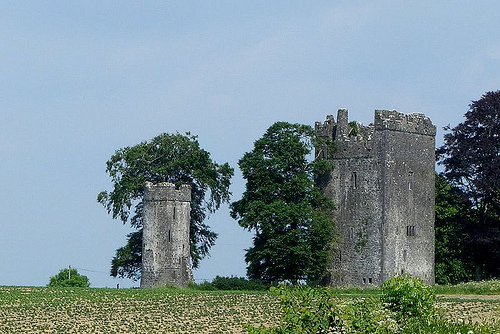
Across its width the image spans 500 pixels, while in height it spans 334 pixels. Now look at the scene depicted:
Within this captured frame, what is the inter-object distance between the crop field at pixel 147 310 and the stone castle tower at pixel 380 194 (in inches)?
391

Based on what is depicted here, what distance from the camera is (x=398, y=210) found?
68.9 m

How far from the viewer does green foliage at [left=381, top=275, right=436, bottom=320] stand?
105ft

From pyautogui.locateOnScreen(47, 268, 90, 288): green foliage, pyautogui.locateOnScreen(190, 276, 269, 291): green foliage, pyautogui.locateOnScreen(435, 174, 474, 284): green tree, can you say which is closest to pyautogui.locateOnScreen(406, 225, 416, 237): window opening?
pyautogui.locateOnScreen(435, 174, 474, 284): green tree

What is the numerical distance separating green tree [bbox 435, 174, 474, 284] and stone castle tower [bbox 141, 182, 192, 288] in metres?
16.3

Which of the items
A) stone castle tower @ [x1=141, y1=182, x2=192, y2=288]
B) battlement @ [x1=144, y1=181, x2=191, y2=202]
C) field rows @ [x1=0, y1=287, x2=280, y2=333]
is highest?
battlement @ [x1=144, y1=181, x2=191, y2=202]

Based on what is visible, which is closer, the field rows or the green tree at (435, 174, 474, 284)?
the field rows

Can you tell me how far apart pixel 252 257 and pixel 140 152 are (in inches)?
371

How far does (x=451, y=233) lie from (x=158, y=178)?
17.6 metres

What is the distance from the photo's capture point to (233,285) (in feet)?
217

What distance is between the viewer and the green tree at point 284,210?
217 ft

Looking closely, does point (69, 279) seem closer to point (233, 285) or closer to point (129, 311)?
point (233, 285)

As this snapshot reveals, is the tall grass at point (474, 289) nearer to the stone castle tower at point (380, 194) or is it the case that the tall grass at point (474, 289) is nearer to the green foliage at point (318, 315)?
the stone castle tower at point (380, 194)

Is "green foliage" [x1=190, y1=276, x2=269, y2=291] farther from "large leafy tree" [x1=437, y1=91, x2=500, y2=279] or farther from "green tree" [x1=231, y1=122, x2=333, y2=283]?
"large leafy tree" [x1=437, y1=91, x2=500, y2=279]

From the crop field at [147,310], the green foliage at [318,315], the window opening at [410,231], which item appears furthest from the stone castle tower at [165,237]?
the green foliage at [318,315]
